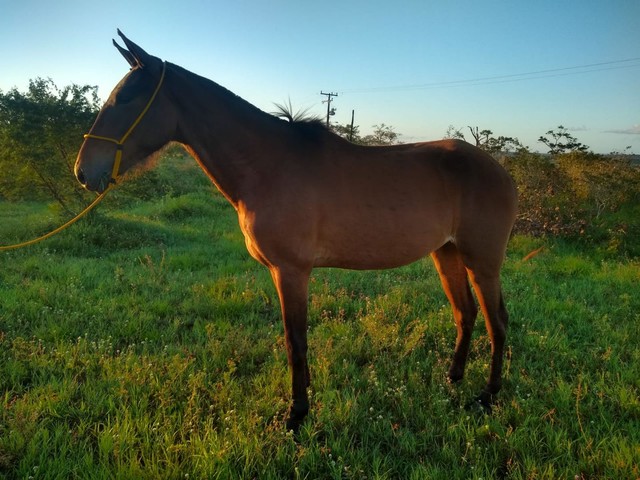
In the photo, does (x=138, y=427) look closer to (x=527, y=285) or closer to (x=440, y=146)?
(x=440, y=146)

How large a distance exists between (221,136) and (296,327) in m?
1.53

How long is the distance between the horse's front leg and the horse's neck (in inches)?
28.3

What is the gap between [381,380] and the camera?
131 inches

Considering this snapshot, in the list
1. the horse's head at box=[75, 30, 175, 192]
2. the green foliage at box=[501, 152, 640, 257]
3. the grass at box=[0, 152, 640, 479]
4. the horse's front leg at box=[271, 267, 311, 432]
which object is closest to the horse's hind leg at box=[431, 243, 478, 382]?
the grass at box=[0, 152, 640, 479]

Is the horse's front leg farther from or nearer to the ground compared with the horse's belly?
nearer to the ground

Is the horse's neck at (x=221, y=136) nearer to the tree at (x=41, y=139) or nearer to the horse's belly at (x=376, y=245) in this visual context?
the horse's belly at (x=376, y=245)

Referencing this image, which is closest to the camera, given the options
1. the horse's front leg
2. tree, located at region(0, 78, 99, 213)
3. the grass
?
the grass

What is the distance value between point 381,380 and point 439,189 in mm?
1658

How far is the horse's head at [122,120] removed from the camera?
275 cm

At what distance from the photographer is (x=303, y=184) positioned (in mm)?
2863

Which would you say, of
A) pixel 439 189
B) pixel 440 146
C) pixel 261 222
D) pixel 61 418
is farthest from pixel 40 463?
pixel 440 146

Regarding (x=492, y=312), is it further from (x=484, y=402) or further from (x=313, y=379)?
(x=313, y=379)

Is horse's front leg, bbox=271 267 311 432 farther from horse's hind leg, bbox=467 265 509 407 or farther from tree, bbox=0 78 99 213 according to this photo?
tree, bbox=0 78 99 213

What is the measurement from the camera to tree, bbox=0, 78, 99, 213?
8555 millimetres
